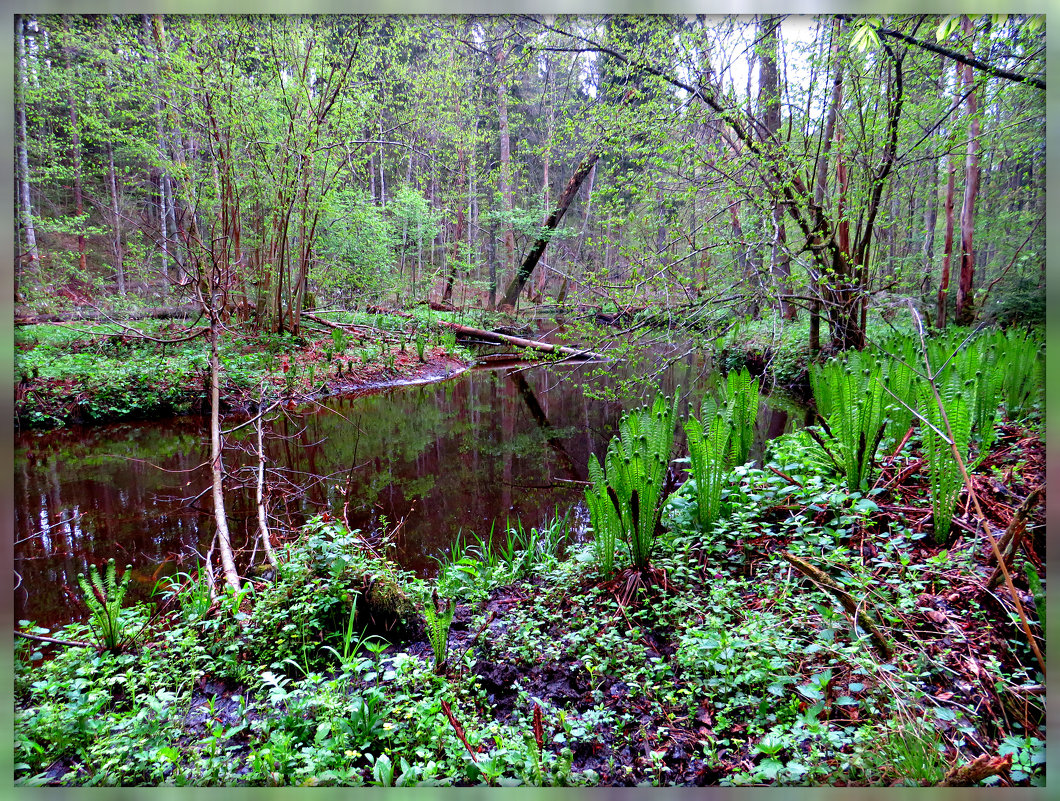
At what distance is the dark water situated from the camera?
2242mm

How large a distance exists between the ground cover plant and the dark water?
1.75 ft

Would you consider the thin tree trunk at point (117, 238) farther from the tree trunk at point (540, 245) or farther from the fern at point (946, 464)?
the fern at point (946, 464)

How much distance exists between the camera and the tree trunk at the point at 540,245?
6.84 metres

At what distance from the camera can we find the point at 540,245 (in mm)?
7289

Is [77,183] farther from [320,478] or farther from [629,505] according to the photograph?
[629,505]

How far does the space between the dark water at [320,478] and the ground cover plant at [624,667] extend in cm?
53

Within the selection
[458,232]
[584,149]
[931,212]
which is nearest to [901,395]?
[584,149]

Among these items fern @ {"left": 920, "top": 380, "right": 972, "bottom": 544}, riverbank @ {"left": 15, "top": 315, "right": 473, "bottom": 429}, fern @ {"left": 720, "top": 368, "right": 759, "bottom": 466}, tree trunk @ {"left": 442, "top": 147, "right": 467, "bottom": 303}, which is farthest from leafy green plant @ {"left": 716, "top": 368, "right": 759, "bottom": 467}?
riverbank @ {"left": 15, "top": 315, "right": 473, "bottom": 429}

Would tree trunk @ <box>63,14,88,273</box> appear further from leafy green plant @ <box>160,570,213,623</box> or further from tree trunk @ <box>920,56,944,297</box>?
tree trunk @ <box>920,56,944,297</box>

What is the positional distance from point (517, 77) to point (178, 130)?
2760mm

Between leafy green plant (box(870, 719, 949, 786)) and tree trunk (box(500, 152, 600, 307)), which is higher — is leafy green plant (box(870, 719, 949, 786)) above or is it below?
below

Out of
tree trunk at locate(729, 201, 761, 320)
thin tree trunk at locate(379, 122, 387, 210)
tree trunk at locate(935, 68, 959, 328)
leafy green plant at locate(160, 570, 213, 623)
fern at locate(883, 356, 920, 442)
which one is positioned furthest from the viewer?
tree trunk at locate(935, 68, 959, 328)

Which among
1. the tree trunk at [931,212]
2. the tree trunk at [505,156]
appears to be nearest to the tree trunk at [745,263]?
the tree trunk at [931,212]

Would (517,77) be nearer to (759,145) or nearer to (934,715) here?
(759,145)
